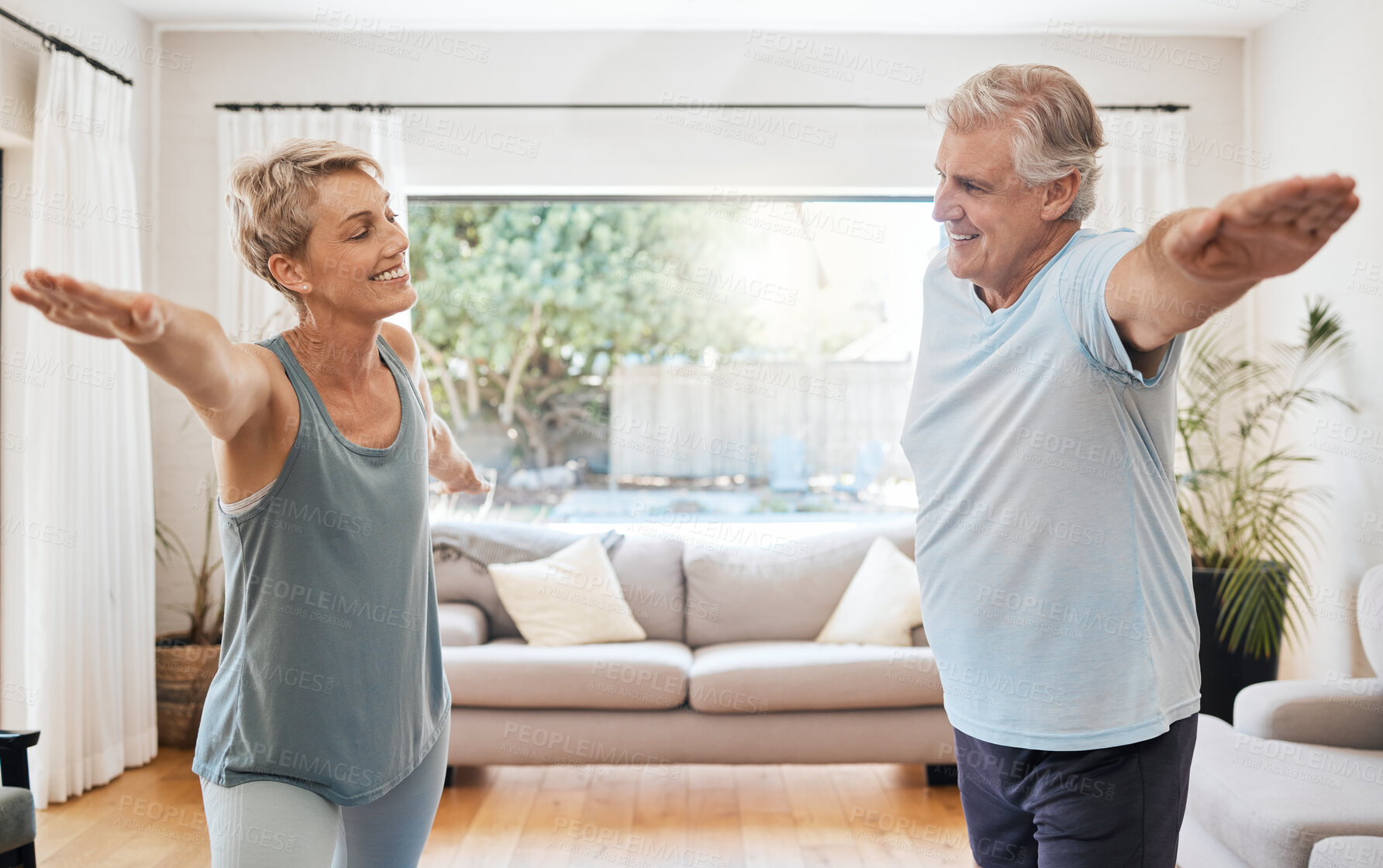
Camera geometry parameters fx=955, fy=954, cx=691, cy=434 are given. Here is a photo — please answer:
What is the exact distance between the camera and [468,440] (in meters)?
4.76

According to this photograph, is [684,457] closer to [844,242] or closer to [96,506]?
[844,242]

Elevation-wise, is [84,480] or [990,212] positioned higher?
[990,212]

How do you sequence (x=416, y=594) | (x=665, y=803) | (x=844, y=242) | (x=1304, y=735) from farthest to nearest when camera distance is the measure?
1. (x=844, y=242)
2. (x=665, y=803)
3. (x=1304, y=735)
4. (x=416, y=594)

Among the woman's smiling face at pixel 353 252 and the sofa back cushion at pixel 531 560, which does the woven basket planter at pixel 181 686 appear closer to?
the sofa back cushion at pixel 531 560

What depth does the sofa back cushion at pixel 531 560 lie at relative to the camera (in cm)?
368

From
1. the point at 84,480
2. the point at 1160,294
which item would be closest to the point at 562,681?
the point at 84,480

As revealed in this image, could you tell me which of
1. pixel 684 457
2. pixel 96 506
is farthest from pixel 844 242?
pixel 96 506

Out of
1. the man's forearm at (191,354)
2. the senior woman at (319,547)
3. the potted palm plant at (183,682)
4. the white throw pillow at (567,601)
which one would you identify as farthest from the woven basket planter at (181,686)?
the man's forearm at (191,354)

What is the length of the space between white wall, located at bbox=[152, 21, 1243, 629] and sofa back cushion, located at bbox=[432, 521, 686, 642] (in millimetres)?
1311

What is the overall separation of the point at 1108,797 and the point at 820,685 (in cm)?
214

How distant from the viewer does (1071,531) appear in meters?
1.03

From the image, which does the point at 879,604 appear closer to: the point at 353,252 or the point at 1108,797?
the point at 1108,797

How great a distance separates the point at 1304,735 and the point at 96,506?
150 inches

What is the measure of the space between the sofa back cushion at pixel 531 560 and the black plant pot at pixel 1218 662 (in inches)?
75.8
